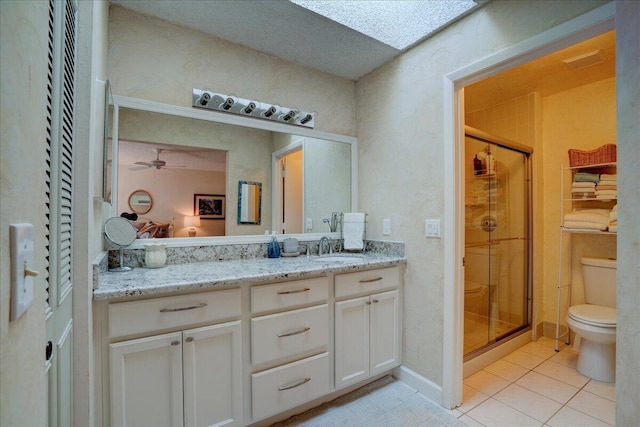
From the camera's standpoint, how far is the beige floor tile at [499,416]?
1690 millimetres

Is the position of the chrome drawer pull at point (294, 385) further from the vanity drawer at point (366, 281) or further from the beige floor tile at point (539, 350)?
the beige floor tile at point (539, 350)

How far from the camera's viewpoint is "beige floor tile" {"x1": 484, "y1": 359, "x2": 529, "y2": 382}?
7.22 feet

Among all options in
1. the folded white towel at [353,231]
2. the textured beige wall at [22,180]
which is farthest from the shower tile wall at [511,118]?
the textured beige wall at [22,180]

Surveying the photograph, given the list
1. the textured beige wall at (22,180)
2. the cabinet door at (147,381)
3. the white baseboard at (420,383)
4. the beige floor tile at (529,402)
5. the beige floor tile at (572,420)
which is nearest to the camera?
the textured beige wall at (22,180)

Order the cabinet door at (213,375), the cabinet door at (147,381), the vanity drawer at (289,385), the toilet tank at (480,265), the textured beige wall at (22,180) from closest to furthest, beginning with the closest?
the textured beige wall at (22,180) < the cabinet door at (147,381) < the cabinet door at (213,375) < the vanity drawer at (289,385) < the toilet tank at (480,265)

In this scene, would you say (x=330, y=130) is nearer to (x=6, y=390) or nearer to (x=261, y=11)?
(x=261, y=11)

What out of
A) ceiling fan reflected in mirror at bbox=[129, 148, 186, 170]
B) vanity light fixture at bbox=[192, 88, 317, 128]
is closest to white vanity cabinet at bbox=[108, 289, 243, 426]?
ceiling fan reflected in mirror at bbox=[129, 148, 186, 170]

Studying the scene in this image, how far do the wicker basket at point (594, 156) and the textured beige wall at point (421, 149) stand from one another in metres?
1.61

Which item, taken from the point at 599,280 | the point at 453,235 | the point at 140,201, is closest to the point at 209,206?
the point at 140,201

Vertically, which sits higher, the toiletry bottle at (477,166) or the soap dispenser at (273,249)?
the toiletry bottle at (477,166)

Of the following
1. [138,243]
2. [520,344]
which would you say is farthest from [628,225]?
[138,243]

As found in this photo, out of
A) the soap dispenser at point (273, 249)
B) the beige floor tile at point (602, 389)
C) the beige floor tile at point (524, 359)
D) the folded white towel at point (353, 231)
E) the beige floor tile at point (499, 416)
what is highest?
the folded white towel at point (353, 231)

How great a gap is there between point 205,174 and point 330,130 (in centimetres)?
109

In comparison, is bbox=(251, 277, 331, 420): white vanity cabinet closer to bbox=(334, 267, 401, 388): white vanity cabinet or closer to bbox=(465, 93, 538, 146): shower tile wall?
bbox=(334, 267, 401, 388): white vanity cabinet
